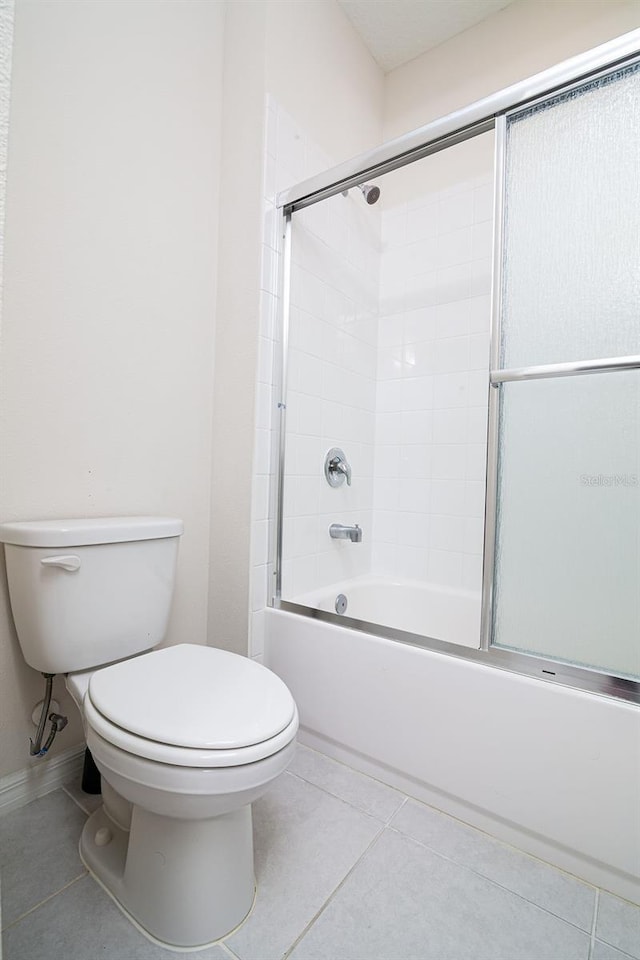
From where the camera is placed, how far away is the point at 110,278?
4.35 ft

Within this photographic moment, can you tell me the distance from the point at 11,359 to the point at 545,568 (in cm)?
134

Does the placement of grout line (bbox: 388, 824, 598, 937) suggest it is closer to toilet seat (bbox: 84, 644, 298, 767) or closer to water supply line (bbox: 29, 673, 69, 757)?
toilet seat (bbox: 84, 644, 298, 767)

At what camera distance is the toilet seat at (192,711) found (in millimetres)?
794

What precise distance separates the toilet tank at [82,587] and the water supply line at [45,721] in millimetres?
72

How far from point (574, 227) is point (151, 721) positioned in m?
1.35

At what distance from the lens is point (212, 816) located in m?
0.83

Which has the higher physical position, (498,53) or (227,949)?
(498,53)

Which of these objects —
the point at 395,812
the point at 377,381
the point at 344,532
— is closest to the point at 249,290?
the point at 377,381

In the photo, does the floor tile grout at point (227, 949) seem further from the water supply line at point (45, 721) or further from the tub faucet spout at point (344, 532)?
the tub faucet spout at point (344, 532)

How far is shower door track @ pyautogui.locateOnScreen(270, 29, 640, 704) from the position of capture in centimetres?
103

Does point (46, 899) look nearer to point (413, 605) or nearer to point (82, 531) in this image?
point (82, 531)

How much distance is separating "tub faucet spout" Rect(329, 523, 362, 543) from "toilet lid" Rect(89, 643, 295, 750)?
82 cm

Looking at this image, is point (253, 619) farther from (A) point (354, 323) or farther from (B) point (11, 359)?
(A) point (354, 323)

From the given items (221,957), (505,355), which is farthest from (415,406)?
(221,957)
